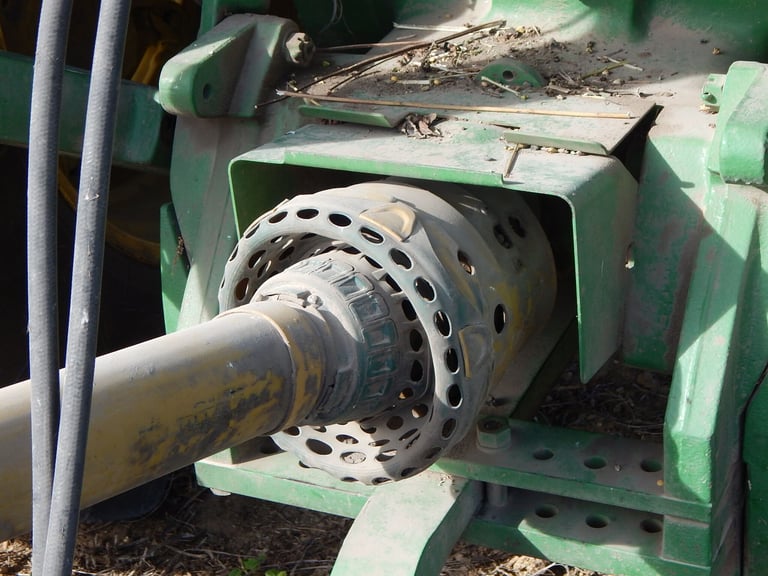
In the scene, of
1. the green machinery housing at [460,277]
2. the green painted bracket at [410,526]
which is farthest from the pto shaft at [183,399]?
the green painted bracket at [410,526]

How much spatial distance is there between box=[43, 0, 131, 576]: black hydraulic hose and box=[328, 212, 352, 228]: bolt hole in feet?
2.08

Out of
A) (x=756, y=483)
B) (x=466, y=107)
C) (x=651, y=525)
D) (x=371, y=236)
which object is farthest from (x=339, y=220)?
(x=756, y=483)

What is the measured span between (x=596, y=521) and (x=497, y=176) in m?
0.56

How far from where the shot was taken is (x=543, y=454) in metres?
1.82

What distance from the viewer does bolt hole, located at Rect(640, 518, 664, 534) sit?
5.79 feet

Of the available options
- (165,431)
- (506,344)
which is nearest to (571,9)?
(506,344)

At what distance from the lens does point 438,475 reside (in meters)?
1.83

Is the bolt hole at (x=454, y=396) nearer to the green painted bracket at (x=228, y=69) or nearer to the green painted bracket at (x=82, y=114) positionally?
the green painted bracket at (x=228, y=69)

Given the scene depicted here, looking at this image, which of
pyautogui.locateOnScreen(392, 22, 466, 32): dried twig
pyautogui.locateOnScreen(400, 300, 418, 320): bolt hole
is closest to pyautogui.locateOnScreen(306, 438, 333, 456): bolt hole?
pyautogui.locateOnScreen(400, 300, 418, 320): bolt hole

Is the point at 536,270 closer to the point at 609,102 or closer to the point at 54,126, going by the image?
the point at 609,102

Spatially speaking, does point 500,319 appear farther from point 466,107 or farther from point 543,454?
point 466,107

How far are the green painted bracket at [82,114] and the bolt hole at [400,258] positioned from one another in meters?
0.82

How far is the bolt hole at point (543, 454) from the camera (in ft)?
5.93

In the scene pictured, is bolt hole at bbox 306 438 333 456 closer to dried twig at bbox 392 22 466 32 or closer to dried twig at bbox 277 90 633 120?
dried twig at bbox 277 90 633 120
